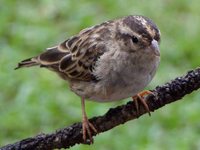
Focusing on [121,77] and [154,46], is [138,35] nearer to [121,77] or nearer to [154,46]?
[154,46]

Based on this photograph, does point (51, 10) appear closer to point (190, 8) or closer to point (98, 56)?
point (190, 8)

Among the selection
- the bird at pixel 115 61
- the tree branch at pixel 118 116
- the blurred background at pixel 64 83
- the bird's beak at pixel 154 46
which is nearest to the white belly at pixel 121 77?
the bird at pixel 115 61

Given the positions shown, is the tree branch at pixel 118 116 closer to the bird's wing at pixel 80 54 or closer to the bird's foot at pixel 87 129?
the bird's foot at pixel 87 129

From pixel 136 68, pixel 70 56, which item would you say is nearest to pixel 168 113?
pixel 70 56

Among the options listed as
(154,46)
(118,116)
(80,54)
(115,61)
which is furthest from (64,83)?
(118,116)

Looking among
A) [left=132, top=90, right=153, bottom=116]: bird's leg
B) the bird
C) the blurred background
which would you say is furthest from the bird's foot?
the blurred background

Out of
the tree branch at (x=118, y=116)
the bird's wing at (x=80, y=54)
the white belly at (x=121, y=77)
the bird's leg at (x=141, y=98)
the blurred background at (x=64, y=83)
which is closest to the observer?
the tree branch at (x=118, y=116)
